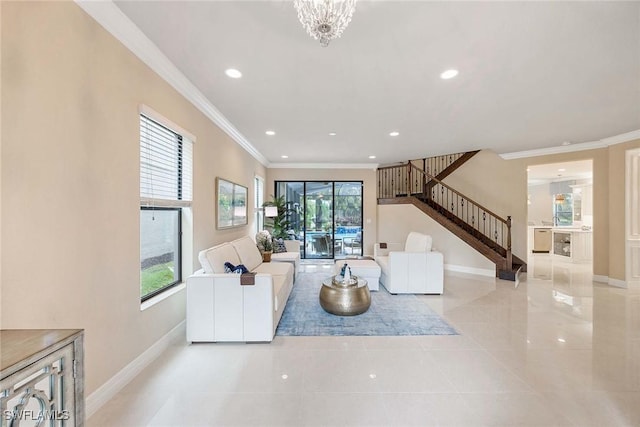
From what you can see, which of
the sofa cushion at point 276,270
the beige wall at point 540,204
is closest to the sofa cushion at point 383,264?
the sofa cushion at point 276,270

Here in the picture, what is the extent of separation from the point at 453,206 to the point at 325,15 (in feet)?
22.2

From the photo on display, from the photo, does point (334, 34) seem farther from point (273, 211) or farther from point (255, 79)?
point (273, 211)

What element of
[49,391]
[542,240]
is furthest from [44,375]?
[542,240]

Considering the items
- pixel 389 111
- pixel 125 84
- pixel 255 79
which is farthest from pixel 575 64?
pixel 125 84

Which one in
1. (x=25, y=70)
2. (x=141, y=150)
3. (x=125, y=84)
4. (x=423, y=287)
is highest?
(x=125, y=84)

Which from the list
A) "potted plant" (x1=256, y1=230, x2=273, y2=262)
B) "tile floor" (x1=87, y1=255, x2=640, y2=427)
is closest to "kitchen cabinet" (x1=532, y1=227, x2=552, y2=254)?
"tile floor" (x1=87, y1=255, x2=640, y2=427)

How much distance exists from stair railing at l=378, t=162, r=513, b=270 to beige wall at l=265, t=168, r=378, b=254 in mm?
458

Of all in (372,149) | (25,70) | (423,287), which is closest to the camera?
(25,70)

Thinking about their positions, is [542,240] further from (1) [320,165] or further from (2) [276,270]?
(2) [276,270]

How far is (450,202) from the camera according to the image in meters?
7.32

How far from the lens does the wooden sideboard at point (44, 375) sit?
910mm

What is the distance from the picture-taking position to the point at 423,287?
15.1ft

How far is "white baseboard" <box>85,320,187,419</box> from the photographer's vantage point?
188cm

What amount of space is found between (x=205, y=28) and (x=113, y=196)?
4.90 feet
